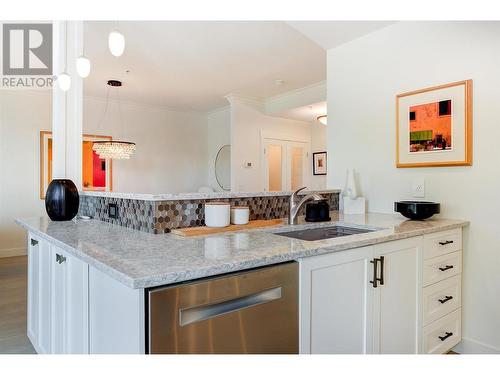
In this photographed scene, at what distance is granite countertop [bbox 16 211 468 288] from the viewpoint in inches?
38.2

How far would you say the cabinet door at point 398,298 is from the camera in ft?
5.08

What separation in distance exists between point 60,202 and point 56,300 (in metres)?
0.74

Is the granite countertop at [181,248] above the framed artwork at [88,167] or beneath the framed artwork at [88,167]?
beneath

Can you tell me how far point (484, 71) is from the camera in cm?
200

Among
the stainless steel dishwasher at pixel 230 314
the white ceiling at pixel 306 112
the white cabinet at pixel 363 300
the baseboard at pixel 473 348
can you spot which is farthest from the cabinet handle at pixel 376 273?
the white ceiling at pixel 306 112

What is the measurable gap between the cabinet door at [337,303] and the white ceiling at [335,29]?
1.80m

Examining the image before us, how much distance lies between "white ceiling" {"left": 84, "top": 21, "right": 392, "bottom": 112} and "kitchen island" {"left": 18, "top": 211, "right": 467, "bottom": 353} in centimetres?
176

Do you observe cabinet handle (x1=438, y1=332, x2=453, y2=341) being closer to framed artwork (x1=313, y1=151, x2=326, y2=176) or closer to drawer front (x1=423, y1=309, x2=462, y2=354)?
drawer front (x1=423, y1=309, x2=462, y2=354)

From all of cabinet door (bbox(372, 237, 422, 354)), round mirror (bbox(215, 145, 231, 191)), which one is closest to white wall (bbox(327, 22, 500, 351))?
cabinet door (bbox(372, 237, 422, 354))

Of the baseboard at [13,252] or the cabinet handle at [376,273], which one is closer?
the cabinet handle at [376,273]

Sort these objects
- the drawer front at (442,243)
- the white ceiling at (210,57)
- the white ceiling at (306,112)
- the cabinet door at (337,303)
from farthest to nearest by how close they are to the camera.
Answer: the white ceiling at (306,112) → the white ceiling at (210,57) → the drawer front at (442,243) → the cabinet door at (337,303)

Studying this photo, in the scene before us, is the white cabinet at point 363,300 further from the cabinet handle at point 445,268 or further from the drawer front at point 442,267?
the cabinet handle at point 445,268

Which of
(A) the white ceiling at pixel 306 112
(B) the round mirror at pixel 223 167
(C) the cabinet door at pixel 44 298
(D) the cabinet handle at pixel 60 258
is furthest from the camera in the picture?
(B) the round mirror at pixel 223 167
